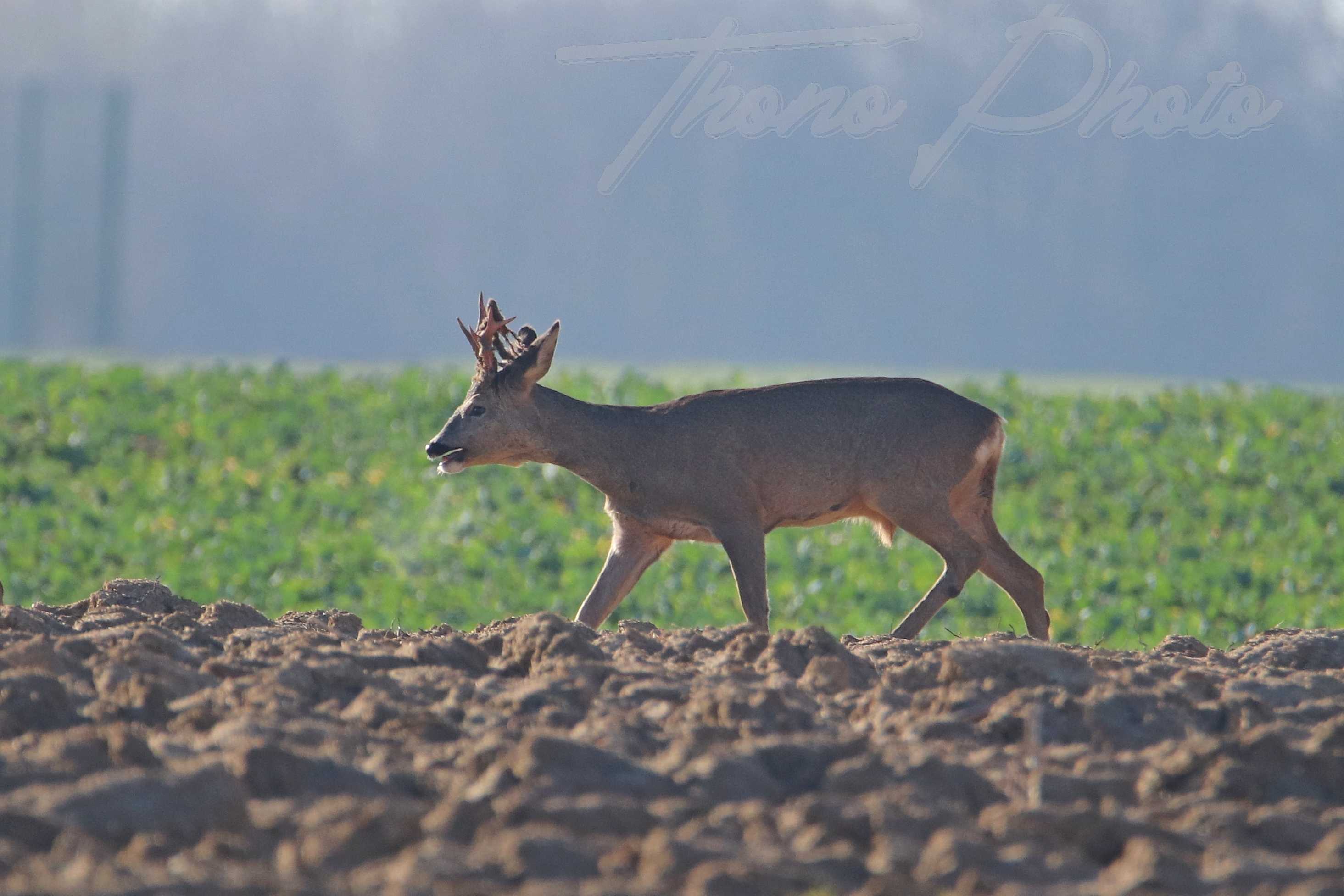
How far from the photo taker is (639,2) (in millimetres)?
34219

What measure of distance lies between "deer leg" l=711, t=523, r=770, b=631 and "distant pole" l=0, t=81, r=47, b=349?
37.0m

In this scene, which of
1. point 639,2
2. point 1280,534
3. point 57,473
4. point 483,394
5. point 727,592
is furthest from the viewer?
point 639,2

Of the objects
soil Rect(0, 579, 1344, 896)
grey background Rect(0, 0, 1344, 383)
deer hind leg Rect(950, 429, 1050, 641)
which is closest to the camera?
soil Rect(0, 579, 1344, 896)

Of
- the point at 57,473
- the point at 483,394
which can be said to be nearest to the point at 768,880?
the point at 483,394

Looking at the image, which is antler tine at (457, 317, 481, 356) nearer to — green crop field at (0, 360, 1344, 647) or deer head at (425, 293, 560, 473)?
deer head at (425, 293, 560, 473)

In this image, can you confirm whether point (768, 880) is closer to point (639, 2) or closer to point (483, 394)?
point (483, 394)

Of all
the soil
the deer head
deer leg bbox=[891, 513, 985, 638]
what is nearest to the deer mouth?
the deer head

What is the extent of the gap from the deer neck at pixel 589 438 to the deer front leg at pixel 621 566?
25 centimetres

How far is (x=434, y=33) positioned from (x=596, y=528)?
22798mm

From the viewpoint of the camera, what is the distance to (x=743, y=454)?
8.02 metres

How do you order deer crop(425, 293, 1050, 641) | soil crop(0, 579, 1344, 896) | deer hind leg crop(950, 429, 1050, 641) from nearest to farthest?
soil crop(0, 579, 1344, 896) → deer crop(425, 293, 1050, 641) → deer hind leg crop(950, 429, 1050, 641)

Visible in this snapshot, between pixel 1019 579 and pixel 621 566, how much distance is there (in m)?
2.00

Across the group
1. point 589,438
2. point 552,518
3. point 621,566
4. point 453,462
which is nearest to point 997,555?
point 621,566

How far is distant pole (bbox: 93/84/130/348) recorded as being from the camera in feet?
131
